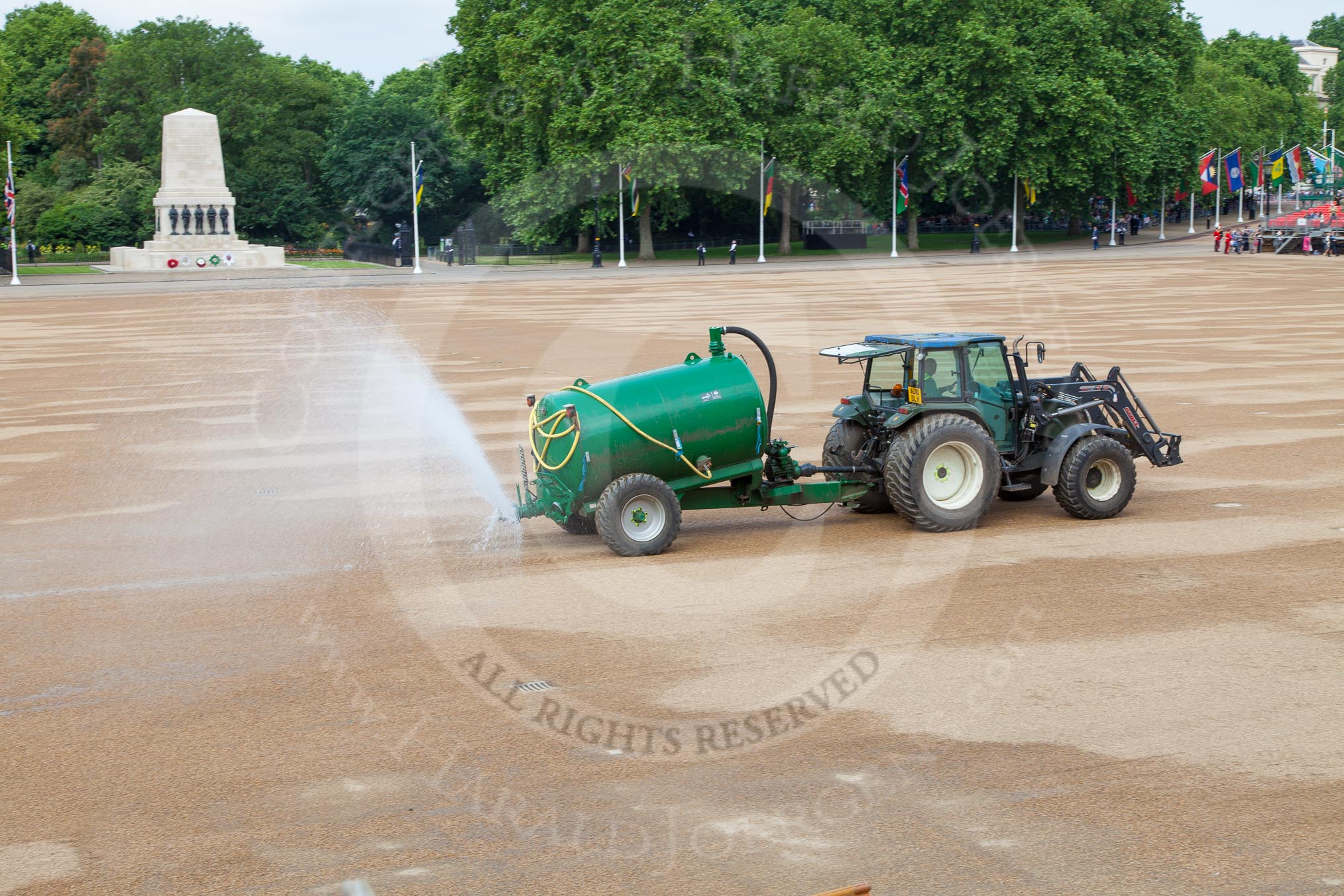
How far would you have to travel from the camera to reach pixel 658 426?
1370cm

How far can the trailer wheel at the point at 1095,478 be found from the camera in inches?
578

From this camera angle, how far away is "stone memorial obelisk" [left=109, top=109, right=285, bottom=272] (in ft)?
277

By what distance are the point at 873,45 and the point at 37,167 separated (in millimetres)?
66409

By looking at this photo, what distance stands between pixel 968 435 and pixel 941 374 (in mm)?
925

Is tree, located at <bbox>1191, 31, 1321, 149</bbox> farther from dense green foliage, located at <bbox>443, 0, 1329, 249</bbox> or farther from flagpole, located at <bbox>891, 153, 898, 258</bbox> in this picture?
flagpole, located at <bbox>891, 153, 898, 258</bbox>

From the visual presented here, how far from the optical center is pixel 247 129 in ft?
329

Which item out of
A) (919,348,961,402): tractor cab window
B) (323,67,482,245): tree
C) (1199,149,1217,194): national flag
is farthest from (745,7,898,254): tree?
(919,348,961,402): tractor cab window

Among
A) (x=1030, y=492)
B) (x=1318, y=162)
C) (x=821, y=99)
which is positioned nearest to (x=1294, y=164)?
(x=1318, y=162)

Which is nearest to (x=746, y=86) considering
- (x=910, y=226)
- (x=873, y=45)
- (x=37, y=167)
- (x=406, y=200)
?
(x=873, y=45)

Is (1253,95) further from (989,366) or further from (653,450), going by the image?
(653,450)

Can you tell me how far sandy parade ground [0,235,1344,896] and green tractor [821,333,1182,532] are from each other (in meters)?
0.46

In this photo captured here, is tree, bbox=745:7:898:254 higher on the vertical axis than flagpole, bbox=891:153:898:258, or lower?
higher

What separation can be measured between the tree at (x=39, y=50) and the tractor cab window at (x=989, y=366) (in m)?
109

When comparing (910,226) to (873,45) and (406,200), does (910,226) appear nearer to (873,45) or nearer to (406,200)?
(873,45)
